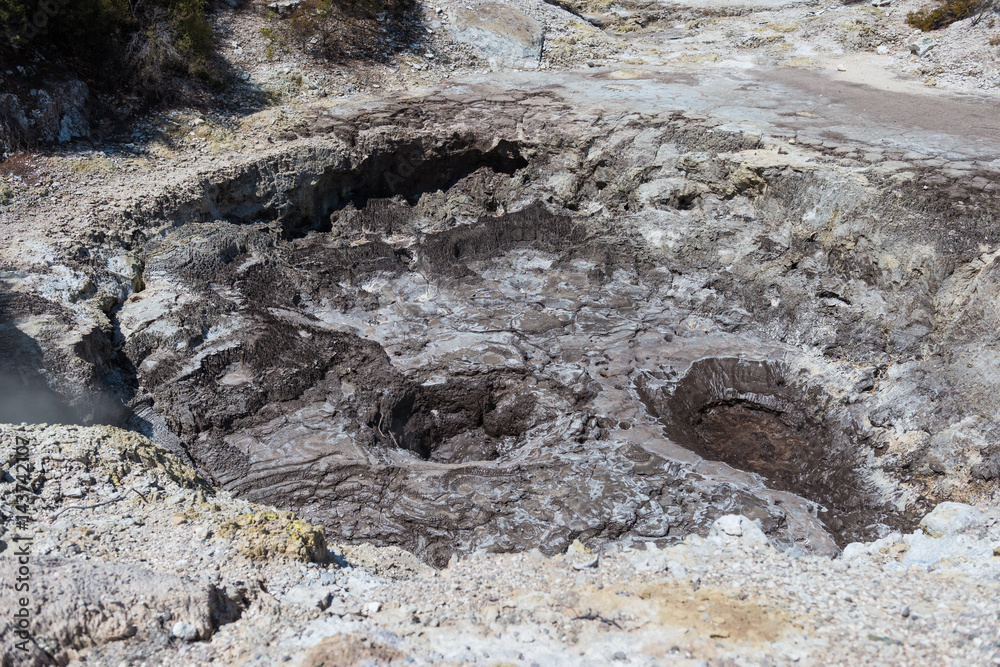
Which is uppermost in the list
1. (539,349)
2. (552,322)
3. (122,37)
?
(122,37)

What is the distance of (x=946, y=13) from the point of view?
395 inches

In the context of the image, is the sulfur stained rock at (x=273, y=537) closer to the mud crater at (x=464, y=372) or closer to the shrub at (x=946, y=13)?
the mud crater at (x=464, y=372)

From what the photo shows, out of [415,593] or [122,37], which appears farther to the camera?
[122,37]

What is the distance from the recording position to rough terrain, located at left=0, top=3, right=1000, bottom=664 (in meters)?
3.63

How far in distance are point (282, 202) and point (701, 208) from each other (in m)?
5.21

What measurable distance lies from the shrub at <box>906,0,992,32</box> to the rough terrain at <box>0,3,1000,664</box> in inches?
14.1

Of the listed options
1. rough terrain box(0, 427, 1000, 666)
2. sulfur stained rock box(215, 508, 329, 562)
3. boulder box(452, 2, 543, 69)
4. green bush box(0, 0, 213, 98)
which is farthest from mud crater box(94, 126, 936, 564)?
boulder box(452, 2, 543, 69)

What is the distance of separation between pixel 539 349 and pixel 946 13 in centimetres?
850

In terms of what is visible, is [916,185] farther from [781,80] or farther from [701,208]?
[781,80]

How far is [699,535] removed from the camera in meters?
5.09

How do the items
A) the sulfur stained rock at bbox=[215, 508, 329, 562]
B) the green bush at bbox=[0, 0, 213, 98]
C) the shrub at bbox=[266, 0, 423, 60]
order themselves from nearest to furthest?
the sulfur stained rock at bbox=[215, 508, 329, 562], the green bush at bbox=[0, 0, 213, 98], the shrub at bbox=[266, 0, 423, 60]

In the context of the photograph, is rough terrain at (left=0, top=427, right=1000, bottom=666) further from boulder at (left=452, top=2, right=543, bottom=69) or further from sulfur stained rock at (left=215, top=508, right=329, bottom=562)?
boulder at (left=452, top=2, right=543, bottom=69)

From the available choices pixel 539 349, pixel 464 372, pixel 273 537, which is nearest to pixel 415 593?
pixel 273 537

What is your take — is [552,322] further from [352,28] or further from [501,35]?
[352,28]
